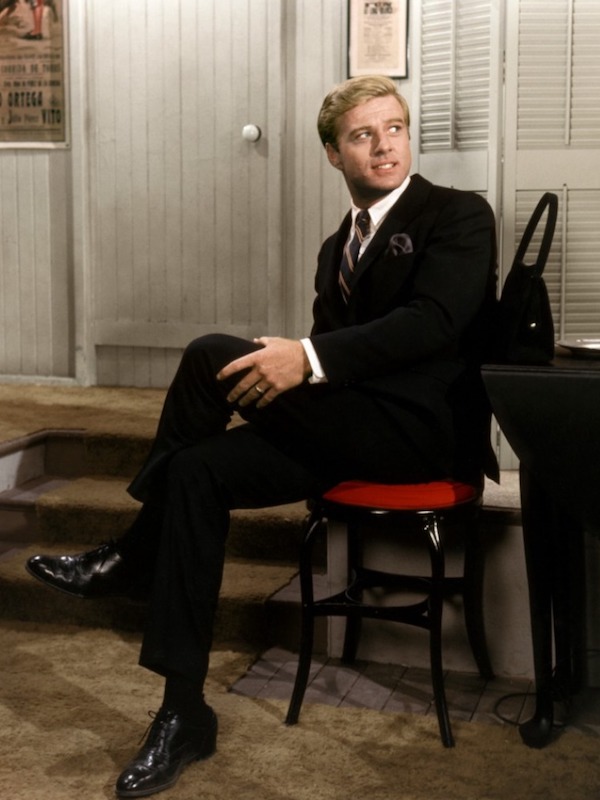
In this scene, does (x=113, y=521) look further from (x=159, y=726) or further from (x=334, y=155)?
(x=334, y=155)

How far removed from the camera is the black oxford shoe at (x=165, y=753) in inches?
86.3

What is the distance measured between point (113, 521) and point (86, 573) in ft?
2.77

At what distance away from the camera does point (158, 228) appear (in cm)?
475

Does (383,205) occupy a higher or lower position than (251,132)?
lower

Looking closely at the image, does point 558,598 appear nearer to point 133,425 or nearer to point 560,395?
point 560,395

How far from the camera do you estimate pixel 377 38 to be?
→ 4.36 meters

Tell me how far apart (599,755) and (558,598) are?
0.31m

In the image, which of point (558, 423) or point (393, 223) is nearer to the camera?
point (558, 423)

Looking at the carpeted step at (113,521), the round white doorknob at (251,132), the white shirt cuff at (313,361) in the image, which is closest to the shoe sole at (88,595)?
the white shirt cuff at (313,361)

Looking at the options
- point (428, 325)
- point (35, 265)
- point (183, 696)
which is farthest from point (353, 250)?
point (35, 265)

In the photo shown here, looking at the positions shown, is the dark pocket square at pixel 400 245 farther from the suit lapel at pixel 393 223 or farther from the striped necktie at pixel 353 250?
the striped necktie at pixel 353 250

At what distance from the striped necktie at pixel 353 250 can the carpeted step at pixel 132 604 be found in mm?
830

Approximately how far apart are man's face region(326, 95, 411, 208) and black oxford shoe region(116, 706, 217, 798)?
Result: 1.15 meters

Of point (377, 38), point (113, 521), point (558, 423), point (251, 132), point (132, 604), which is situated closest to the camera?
point (558, 423)
